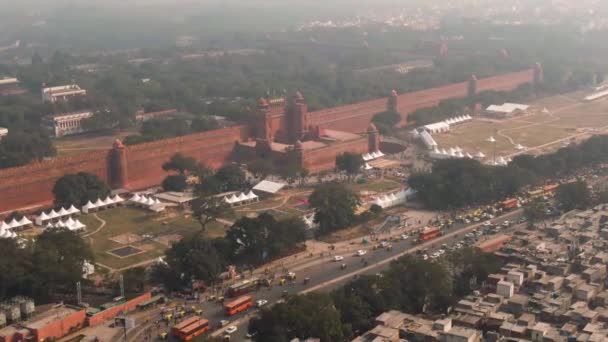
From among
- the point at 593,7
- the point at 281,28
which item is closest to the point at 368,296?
the point at 281,28

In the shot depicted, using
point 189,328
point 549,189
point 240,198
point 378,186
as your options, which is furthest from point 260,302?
point 549,189

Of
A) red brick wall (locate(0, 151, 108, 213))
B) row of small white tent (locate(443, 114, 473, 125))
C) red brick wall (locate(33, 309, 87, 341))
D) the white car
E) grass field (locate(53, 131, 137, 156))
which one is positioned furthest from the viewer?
row of small white tent (locate(443, 114, 473, 125))

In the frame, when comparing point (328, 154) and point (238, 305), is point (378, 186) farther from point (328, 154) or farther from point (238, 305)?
point (238, 305)

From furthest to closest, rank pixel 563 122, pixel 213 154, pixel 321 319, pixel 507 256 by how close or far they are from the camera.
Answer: pixel 563 122
pixel 213 154
pixel 507 256
pixel 321 319

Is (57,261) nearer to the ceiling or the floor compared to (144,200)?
nearer to the ceiling

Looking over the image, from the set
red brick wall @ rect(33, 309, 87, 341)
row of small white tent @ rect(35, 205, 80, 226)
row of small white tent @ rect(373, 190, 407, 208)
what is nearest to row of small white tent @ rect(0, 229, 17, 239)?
row of small white tent @ rect(35, 205, 80, 226)

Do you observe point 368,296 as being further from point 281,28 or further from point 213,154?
point 281,28

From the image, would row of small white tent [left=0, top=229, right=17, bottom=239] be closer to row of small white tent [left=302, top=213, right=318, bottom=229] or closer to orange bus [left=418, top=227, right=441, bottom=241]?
row of small white tent [left=302, top=213, right=318, bottom=229]
